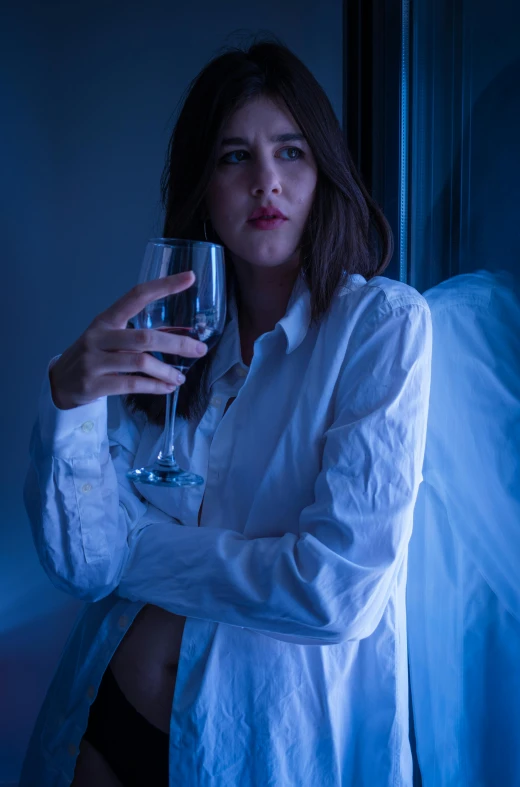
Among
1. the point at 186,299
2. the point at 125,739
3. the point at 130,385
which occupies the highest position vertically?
the point at 186,299

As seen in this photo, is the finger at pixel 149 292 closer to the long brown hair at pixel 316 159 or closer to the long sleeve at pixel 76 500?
the long sleeve at pixel 76 500

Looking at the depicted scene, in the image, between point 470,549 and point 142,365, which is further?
point 470,549

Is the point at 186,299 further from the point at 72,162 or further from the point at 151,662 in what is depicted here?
the point at 72,162

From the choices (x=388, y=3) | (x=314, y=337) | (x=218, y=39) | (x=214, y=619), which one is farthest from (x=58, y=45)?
(x=214, y=619)

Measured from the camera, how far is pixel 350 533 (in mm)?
887

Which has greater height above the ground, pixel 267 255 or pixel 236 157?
pixel 236 157

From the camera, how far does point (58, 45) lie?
1.91m

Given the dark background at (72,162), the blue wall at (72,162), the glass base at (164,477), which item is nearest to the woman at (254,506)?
the glass base at (164,477)

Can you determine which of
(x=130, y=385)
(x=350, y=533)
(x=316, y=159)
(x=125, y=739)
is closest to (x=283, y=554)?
(x=350, y=533)

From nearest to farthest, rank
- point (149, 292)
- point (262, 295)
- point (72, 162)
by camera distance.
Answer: point (149, 292) < point (262, 295) < point (72, 162)

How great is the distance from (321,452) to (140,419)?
47cm

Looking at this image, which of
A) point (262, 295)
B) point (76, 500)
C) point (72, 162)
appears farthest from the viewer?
point (72, 162)

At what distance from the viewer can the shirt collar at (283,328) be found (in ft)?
3.64

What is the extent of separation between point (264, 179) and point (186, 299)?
0.41m
